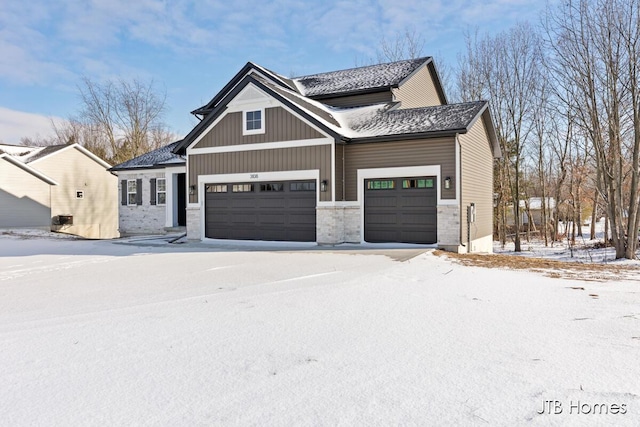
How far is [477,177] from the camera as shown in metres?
14.9

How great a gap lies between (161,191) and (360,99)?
1051 cm

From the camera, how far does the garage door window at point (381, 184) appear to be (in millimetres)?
13391

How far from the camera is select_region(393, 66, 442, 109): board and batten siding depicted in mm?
17136

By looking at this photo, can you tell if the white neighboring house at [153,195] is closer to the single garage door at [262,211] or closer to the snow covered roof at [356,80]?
the single garage door at [262,211]

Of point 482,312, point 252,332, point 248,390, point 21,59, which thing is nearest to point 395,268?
point 482,312

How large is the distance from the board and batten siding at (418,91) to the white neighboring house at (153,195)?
33.5ft

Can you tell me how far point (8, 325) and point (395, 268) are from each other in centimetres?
616

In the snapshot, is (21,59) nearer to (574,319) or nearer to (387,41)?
(387,41)

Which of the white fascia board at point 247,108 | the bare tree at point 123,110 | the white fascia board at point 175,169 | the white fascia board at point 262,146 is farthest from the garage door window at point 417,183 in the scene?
the bare tree at point 123,110

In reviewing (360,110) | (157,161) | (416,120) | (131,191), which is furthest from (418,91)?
(131,191)

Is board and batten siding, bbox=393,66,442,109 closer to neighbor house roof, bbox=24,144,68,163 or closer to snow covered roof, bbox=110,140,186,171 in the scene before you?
snow covered roof, bbox=110,140,186,171

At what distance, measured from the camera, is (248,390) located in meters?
2.91

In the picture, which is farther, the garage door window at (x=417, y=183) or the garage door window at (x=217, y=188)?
the garage door window at (x=217, y=188)

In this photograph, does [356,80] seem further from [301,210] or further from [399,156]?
[301,210]
